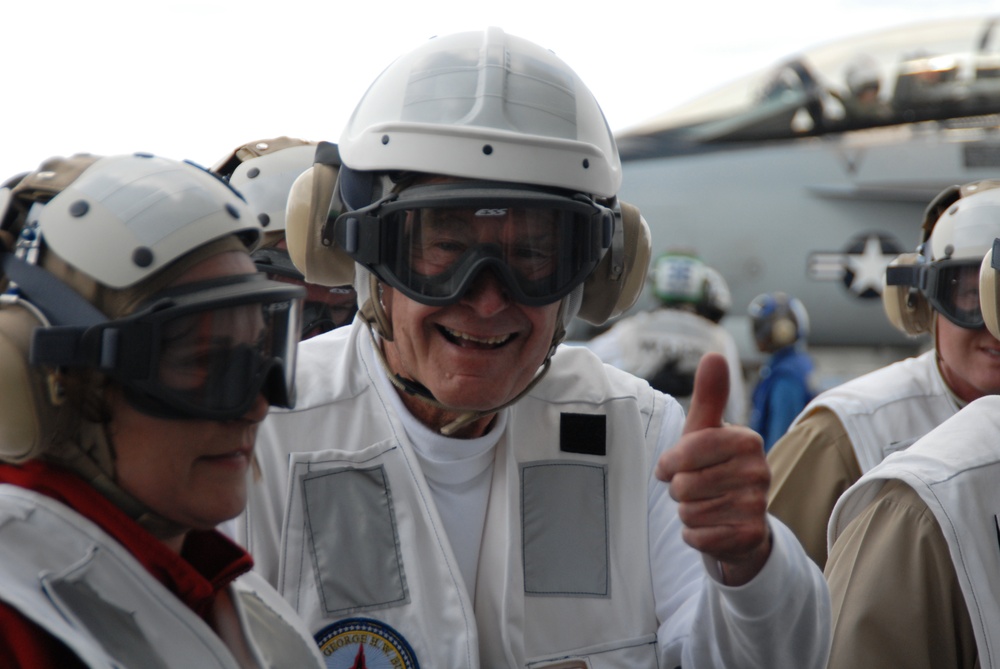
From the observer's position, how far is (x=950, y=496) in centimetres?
198

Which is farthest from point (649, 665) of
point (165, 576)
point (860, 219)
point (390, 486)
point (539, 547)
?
point (860, 219)

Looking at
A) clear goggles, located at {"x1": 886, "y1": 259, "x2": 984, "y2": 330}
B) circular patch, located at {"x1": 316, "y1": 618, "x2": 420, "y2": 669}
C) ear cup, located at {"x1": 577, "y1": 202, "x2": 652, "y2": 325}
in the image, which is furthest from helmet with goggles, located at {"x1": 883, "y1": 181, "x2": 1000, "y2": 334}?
circular patch, located at {"x1": 316, "y1": 618, "x2": 420, "y2": 669}

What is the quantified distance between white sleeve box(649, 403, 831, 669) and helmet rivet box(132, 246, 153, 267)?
3.20ft

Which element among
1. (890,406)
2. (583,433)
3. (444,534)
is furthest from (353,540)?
(890,406)

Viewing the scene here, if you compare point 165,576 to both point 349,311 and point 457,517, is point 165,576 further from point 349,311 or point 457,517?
point 349,311

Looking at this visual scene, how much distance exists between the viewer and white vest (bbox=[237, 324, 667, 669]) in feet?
6.41

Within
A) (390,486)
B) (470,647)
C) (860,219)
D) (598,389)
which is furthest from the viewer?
(860,219)

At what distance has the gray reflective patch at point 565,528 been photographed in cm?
207

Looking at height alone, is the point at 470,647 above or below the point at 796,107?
below

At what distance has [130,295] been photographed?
1430 millimetres

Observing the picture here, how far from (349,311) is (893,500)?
166cm

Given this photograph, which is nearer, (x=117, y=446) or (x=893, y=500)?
(x=117, y=446)

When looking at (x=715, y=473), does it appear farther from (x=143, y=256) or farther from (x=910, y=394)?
(x=910, y=394)

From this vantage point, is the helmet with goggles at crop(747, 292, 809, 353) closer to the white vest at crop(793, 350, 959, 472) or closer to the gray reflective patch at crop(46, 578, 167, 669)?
→ the white vest at crop(793, 350, 959, 472)
